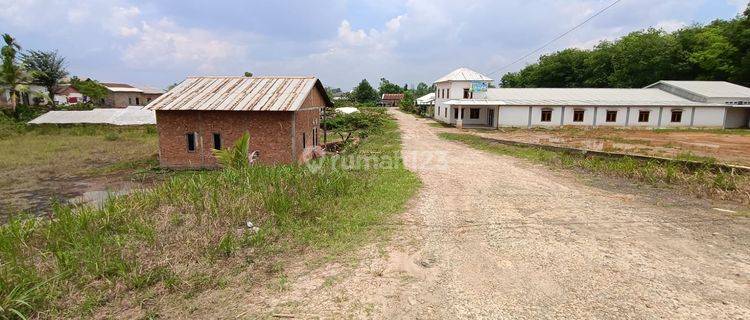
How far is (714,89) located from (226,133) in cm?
4281

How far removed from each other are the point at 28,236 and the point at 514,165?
13.7 metres

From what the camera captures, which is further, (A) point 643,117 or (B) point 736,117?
(B) point 736,117

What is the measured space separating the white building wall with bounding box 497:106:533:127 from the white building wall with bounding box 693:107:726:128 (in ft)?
49.8

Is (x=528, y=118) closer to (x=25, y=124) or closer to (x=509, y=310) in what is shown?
(x=509, y=310)

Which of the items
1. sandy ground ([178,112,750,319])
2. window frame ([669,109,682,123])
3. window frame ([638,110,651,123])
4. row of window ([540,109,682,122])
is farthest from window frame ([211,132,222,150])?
window frame ([669,109,682,123])

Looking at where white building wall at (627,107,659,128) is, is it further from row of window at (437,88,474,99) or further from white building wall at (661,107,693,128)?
row of window at (437,88,474,99)

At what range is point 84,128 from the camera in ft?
106

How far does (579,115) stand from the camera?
34.3 meters

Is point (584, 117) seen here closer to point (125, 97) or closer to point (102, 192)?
point (102, 192)

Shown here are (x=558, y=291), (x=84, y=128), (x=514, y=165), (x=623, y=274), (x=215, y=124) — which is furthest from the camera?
(x=84, y=128)

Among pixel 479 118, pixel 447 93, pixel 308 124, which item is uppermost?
pixel 447 93

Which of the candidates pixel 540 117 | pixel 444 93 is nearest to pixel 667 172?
pixel 540 117

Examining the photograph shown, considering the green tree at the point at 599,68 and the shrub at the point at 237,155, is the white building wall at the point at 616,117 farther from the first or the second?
the shrub at the point at 237,155

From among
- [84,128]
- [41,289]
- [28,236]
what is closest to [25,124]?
[84,128]
